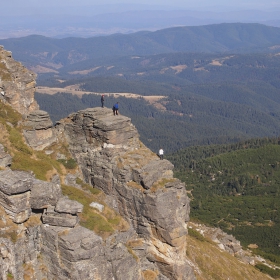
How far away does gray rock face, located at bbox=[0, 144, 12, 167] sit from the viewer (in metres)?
32.8

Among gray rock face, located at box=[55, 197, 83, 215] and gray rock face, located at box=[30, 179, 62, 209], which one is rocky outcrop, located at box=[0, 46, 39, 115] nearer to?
gray rock face, located at box=[30, 179, 62, 209]

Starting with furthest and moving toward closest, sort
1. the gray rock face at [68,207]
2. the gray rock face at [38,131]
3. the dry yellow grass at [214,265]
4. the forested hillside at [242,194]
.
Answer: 1. the forested hillside at [242,194]
2. the dry yellow grass at [214,265]
3. the gray rock face at [38,131]
4. the gray rock face at [68,207]

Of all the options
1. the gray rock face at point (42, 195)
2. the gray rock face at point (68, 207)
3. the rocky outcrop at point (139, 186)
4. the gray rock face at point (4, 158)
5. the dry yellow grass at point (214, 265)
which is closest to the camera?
the gray rock face at point (68, 207)

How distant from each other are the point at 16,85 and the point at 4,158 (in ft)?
60.6

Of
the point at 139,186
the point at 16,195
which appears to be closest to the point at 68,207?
the point at 16,195

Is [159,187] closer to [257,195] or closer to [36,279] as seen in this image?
[36,279]

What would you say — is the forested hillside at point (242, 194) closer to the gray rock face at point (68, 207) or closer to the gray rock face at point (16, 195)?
the gray rock face at point (68, 207)

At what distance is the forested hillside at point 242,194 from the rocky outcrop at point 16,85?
59905 millimetres

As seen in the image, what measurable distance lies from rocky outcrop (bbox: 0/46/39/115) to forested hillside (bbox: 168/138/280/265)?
59.9 meters

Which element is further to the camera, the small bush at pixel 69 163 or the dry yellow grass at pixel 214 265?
the dry yellow grass at pixel 214 265

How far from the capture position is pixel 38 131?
42.0 metres

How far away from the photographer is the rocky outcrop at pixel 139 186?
37.4 meters

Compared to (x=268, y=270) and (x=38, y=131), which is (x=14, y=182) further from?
(x=268, y=270)

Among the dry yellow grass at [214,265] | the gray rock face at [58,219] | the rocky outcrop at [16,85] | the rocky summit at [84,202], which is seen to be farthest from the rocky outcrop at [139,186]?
the rocky outcrop at [16,85]
